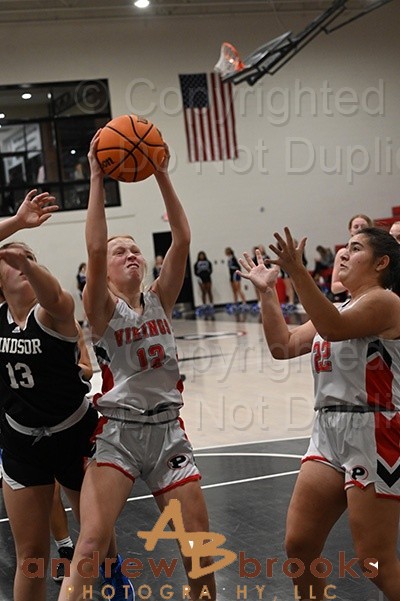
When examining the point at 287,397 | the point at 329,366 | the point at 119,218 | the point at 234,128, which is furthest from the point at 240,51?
the point at 329,366

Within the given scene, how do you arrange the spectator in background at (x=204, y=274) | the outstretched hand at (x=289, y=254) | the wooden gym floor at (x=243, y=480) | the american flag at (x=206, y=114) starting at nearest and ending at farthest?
the outstretched hand at (x=289, y=254), the wooden gym floor at (x=243, y=480), the american flag at (x=206, y=114), the spectator in background at (x=204, y=274)

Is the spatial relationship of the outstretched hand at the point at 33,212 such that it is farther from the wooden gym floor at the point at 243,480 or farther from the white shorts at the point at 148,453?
the wooden gym floor at the point at 243,480

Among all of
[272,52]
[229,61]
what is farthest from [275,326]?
[229,61]

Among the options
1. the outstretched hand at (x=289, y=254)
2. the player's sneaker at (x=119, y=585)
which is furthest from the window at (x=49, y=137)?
the outstretched hand at (x=289, y=254)

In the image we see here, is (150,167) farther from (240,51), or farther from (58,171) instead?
(240,51)

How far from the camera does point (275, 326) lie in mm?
3877

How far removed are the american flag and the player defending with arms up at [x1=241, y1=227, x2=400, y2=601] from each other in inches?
843

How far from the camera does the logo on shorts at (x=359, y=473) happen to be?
3400mm

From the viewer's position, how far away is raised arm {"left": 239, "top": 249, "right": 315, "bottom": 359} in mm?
3885

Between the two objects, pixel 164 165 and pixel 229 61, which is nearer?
pixel 164 165

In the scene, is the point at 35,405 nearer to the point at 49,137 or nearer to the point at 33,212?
the point at 33,212

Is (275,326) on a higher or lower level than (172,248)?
lower

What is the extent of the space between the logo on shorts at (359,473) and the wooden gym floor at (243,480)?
123 cm

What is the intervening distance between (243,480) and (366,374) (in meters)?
3.40
